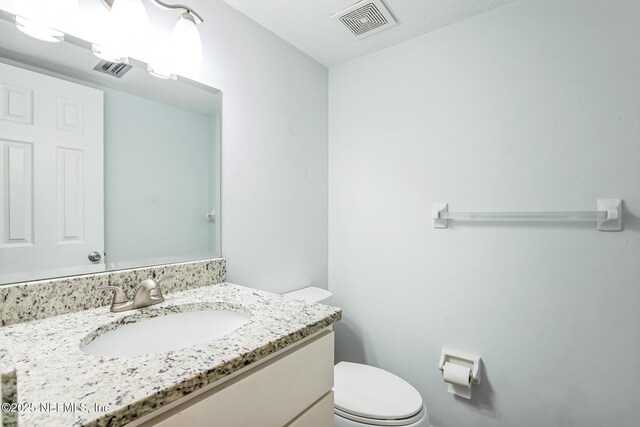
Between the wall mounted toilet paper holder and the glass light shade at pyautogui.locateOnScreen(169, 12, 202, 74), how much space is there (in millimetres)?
1625

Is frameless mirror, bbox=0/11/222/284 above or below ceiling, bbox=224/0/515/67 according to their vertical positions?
below

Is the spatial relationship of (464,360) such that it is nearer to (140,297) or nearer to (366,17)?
(140,297)

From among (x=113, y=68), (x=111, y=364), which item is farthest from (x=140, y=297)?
(x=113, y=68)

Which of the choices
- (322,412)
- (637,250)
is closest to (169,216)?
(322,412)

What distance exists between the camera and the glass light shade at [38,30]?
77cm

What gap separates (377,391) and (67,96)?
4.86 ft

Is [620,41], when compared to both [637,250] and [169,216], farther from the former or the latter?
[169,216]

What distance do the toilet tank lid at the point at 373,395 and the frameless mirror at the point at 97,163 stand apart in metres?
0.77

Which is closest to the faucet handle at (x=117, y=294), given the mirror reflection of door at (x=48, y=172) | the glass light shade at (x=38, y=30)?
the mirror reflection of door at (x=48, y=172)

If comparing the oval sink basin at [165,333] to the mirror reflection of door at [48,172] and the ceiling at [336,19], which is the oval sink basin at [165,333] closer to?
the mirror reflection of door at [48,172]

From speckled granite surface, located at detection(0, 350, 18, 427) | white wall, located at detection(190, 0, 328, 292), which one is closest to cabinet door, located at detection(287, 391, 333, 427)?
speckled granite surface, located at detection(0, 350, 18, 427)

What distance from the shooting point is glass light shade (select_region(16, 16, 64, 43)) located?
0.77 metres

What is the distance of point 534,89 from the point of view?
119 cm

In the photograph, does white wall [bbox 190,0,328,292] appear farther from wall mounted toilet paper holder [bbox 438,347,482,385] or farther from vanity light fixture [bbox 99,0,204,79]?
wall mounted toilet paper holder [bbox 438,347,482,385]
